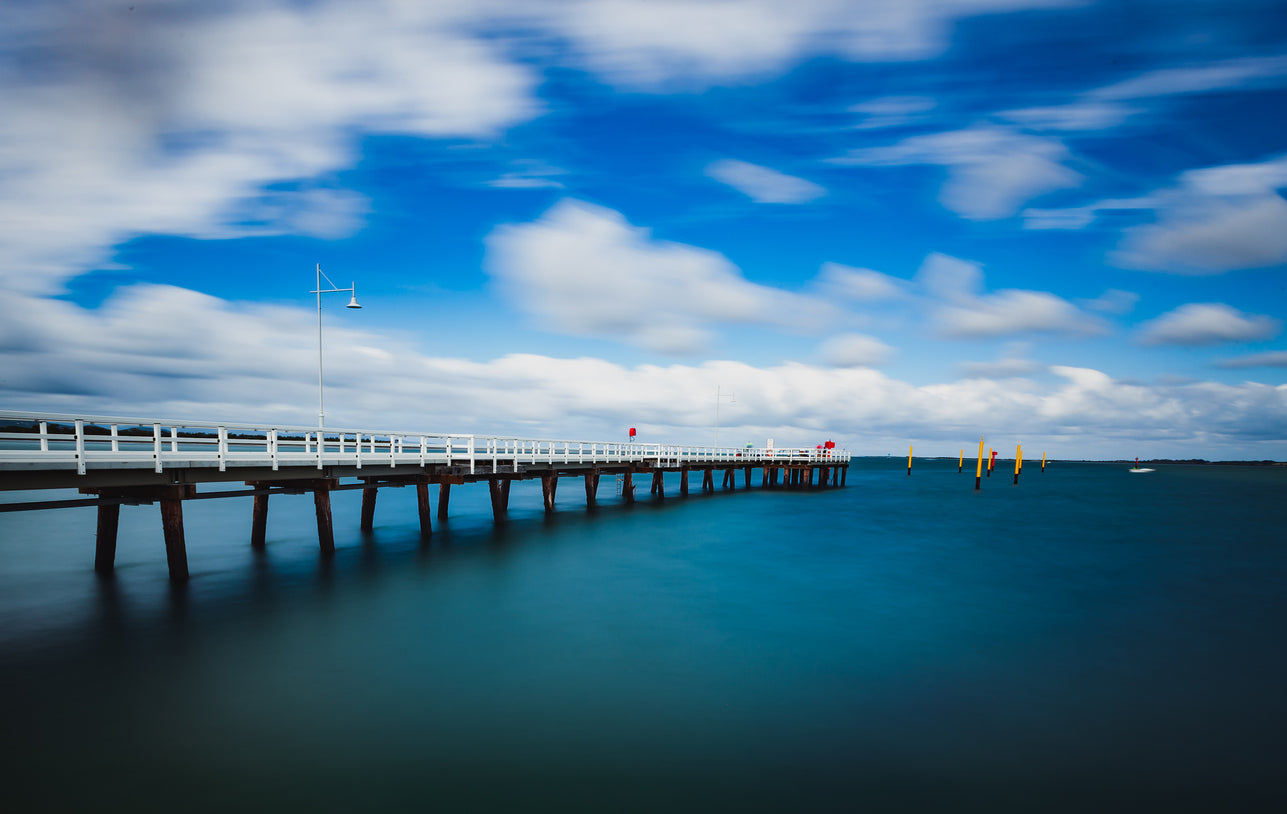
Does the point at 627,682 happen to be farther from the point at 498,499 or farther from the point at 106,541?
the point at 498,499

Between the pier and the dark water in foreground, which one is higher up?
the pier

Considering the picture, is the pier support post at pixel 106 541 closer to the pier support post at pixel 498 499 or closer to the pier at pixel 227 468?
the pier at pixel 227 468

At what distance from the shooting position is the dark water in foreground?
747 cm

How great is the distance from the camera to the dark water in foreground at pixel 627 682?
7.47 m

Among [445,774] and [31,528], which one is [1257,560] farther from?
[31,528]

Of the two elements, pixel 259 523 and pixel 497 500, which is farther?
pixel 497 500

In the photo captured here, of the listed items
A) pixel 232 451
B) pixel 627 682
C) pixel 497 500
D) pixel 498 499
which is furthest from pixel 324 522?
pixel 627 682

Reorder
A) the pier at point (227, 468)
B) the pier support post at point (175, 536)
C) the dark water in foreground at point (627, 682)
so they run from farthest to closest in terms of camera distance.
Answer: the pier support post at point (175, 536) < the pier at point (227, 468) < the dark water in foreground at point (627, 682)

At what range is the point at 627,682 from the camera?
10.9 metres

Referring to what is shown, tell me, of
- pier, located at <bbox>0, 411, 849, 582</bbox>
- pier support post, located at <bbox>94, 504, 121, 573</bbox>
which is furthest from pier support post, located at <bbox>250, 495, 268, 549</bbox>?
pier support post, located at <bbox>94, 504, 121, 573</bbox>

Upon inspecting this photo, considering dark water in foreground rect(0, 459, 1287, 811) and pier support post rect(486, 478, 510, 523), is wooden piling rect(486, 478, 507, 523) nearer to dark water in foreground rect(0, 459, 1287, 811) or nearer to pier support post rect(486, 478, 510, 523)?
pier support post rect(486, 478, 510, 523)

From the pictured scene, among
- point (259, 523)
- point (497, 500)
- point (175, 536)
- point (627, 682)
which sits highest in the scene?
point (175, 536)

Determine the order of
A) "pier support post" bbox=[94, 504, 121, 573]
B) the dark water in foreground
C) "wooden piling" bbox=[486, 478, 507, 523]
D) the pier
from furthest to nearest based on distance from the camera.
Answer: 1. "wooden piling" bbox=[486, 478, 507, 523]
2. "pier support post" bbox=[94, 504, 121, 573]
3. the pier
4. the dark water in foreground

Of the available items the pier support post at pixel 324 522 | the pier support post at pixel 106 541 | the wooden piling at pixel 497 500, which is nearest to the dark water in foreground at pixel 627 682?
the pier support post at pixel 106 541
